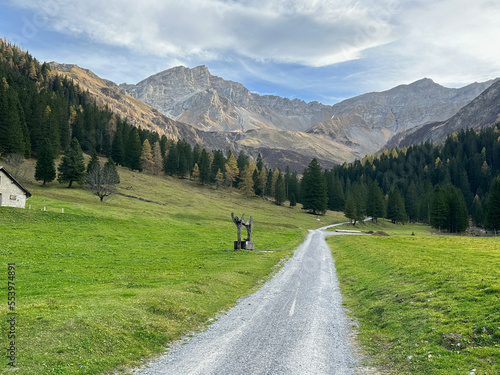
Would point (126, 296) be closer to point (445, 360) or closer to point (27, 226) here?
point (445, 360)

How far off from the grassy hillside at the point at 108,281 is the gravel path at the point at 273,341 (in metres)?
1.19

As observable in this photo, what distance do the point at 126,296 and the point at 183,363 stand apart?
7562 millimetres

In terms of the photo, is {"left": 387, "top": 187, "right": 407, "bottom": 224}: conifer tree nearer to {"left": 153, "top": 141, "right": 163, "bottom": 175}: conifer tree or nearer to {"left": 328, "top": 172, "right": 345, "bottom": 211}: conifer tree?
{"left": 328, "top": 172, "right": 345, "bottom": 211}: conifer tree

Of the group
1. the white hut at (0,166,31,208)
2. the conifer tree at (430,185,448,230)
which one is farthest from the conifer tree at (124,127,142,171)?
the conifer tree at (430,185,448,230)

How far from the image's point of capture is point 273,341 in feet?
40.2

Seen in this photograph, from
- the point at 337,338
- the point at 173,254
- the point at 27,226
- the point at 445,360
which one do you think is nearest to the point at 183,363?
the point at 337,338

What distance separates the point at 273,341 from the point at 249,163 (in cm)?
13661

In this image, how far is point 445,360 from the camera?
9406 millimetres

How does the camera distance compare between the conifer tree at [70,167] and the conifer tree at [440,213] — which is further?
the conifer tree at [440,213]

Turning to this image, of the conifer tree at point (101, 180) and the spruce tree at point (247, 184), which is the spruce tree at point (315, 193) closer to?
the spruce tree at point (247, 184)

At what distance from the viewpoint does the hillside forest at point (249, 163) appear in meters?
88.9

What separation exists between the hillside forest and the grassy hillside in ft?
164

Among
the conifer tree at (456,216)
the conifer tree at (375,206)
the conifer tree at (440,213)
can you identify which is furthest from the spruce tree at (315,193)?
the conifer tree at (456,216)

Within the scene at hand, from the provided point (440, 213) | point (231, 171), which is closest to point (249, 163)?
point (231, 171)
